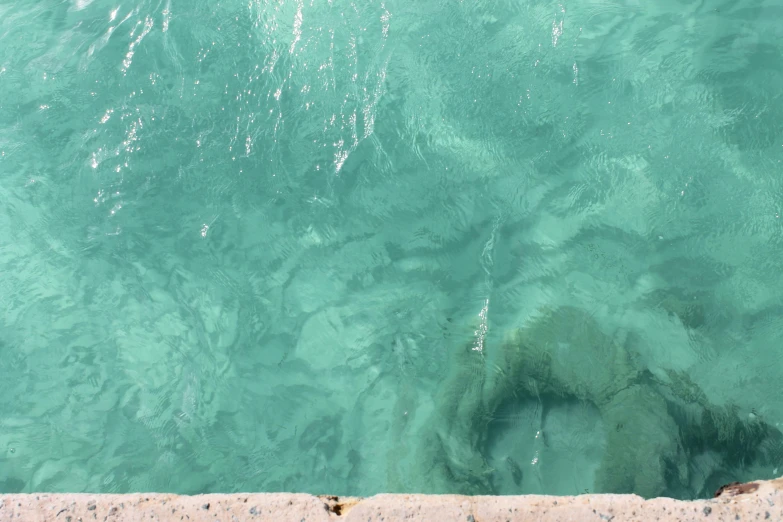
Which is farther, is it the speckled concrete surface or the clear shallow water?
the clear shallow water

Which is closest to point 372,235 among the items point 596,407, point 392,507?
point 596,407

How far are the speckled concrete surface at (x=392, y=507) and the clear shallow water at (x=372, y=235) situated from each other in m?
0.87

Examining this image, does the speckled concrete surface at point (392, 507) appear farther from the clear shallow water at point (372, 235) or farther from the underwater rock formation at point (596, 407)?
the clear shallow water at point (372, 235)

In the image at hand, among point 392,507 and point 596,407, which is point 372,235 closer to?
point 596,407

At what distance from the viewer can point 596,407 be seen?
4.77 m

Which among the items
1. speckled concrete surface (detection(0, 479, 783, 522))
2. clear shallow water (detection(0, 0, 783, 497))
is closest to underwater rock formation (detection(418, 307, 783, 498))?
clear shallow water (detection(0, 0, 783, 497))

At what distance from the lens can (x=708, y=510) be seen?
3660 mm

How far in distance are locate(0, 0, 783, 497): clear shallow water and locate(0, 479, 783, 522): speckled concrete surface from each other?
87 centimetres

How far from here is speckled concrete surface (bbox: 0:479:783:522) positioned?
12.1 ft

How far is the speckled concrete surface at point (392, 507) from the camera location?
367cm

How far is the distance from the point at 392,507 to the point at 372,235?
2383mm

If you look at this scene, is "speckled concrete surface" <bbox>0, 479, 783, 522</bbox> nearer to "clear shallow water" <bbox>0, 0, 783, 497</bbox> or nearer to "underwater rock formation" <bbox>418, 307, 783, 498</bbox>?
"underwater rock formation" <bbox>418, 307, 783, 498</bbox>

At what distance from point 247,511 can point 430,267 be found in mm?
2367

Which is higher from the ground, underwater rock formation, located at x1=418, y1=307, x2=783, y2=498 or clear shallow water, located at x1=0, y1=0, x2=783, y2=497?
Answer: clear shallow water, located at x1=0, y1=0, x2=783, y2=497
